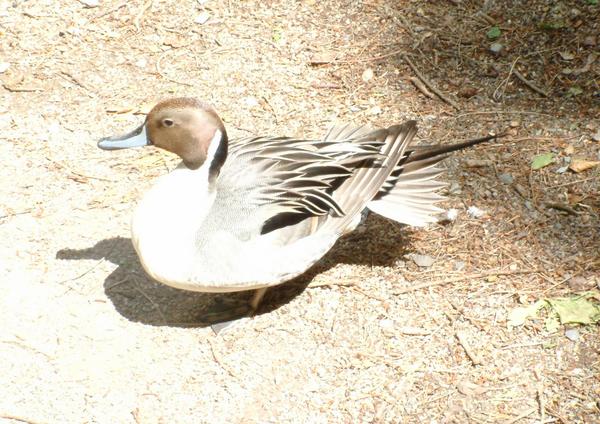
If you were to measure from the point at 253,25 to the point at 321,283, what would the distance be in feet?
7.33

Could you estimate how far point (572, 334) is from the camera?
3.81m

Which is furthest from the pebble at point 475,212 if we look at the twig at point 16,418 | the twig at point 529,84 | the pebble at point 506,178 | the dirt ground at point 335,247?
the twig at point 16,418

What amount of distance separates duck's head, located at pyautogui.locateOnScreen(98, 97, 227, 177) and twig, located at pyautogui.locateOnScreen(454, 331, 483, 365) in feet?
4.38

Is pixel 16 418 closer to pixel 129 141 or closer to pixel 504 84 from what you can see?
pixel 129 141

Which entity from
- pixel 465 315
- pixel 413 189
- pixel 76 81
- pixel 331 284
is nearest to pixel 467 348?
pixel 465 315

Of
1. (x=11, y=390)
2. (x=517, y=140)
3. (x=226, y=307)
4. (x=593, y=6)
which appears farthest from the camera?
(x=593, y=6)

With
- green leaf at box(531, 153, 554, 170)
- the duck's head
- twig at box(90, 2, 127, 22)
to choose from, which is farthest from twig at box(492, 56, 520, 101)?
twig at box(90, 2, 127, 22)

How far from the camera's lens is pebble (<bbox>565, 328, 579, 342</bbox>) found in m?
3.80

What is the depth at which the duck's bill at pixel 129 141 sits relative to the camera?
3.82 m

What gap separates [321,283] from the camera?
13.7 ft

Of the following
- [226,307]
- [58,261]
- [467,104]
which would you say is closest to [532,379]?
[226,307]

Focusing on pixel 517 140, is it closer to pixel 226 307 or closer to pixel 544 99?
pixel 544 99

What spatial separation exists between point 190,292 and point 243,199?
73cm

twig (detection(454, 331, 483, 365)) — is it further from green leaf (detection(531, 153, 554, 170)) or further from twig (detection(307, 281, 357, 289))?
green leaf (detection(531, 153, 554, 170))
